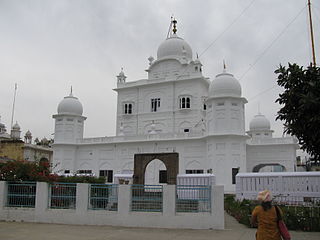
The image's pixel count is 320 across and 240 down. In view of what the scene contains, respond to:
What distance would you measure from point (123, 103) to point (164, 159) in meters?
20.4

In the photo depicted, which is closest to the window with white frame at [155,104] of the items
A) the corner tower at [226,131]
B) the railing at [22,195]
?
the corner tower at [226,131]

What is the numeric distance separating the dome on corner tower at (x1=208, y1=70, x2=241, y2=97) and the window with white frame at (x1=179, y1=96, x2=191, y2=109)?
5.44m

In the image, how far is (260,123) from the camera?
1534 inches

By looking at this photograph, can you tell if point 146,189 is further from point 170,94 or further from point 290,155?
point 170,94

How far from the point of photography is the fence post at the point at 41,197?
11992mm

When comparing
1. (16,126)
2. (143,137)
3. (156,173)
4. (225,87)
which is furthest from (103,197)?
(16,126)

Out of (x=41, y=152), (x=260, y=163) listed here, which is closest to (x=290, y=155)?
(x=260, y=163)

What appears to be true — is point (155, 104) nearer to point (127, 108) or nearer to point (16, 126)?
point (127, 108)

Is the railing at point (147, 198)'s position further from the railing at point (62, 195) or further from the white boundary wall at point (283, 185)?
the white boundary wall at point (283, 185)

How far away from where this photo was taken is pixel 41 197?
12.1 meters

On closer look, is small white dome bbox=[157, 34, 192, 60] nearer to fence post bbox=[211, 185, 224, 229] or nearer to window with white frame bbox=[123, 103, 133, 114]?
window with white frame bbox=[123, 103, 133, 114]

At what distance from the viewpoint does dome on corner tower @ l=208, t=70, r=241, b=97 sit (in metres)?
27.2

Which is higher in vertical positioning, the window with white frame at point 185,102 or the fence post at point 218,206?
the window with white frame at point 185,102

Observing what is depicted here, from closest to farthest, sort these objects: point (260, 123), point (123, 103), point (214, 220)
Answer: point (214, 220)
point (123, 103)
point (260, 123)
